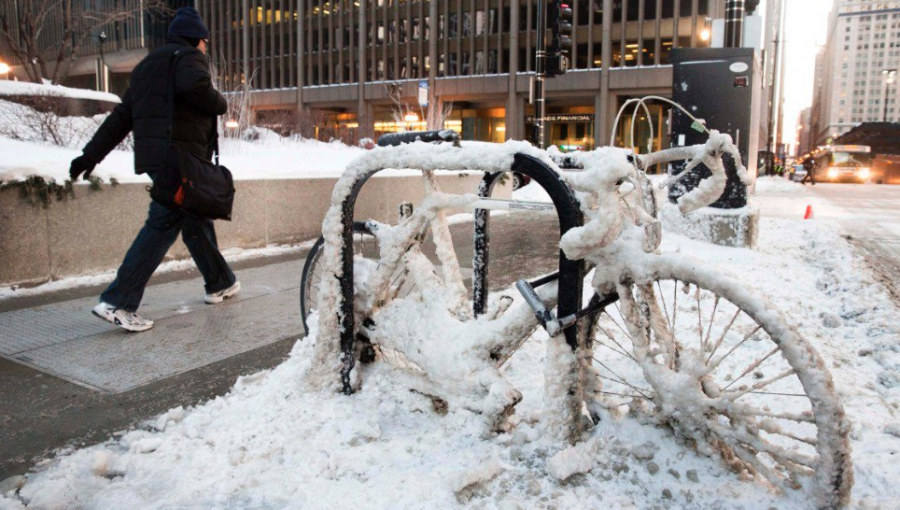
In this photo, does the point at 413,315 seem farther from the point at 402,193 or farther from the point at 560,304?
the point at 402,193

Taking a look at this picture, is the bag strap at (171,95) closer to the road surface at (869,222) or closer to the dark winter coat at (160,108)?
the dark winter coat at (160,108)

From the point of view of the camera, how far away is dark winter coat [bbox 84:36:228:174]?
4.32 metres

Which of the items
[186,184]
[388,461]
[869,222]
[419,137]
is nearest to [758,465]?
[388,461]

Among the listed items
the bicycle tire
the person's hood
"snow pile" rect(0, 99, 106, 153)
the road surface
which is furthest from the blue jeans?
the road surface

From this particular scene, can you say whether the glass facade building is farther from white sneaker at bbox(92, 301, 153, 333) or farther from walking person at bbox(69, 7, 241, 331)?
white sneaker at bbox(92, 301, 153, 333)

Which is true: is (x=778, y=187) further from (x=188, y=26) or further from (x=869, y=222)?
(x=188, y=26)

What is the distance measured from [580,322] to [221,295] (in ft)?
12.0

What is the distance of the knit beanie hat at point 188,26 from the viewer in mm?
4477

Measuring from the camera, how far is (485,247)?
3.56 meters

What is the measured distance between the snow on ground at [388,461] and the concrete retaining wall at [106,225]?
11.3 ft

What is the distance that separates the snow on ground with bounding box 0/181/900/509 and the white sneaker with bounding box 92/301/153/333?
1.46 meters

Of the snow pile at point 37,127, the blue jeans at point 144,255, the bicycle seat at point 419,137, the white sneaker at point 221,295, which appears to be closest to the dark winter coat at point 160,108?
the blue jeans at point 144,255

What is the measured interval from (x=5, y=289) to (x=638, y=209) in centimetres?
530

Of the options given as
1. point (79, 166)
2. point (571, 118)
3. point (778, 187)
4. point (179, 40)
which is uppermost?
point (571, 118)
